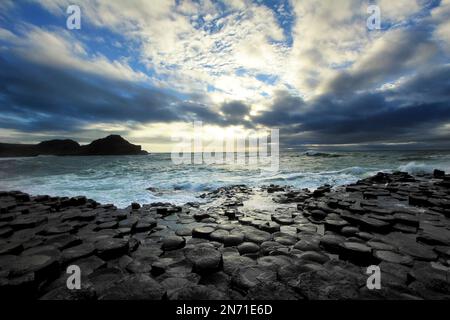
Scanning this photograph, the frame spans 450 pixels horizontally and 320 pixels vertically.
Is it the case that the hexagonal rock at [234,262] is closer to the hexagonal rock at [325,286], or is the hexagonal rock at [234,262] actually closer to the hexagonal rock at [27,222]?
the hexagonal rock at [325,286]

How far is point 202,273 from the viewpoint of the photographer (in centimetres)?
320

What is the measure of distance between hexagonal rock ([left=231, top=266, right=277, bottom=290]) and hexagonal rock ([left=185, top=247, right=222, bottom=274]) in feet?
1.20

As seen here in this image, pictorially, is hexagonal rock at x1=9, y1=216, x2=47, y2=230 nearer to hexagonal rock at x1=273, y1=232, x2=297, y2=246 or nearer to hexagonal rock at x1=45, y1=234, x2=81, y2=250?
hexagonal rock at x1=45, y1=234, x2=81, y2=250

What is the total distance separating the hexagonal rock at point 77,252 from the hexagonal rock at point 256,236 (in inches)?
123

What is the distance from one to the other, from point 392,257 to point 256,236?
244 cm

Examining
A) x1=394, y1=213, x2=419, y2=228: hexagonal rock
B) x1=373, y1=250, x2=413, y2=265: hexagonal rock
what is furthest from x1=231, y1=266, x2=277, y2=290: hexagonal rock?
x1=394, y1=213, x2=419, y2=228: hexagonal rock

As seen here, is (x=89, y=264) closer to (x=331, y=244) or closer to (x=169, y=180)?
(x=331, y=244)

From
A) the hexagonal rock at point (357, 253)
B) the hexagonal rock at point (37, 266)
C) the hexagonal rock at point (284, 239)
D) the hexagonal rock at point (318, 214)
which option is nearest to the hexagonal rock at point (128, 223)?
the hexagonal rock at point (37, 266)

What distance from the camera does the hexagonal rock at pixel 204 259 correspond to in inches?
127

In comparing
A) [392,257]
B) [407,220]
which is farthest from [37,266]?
[407,220]

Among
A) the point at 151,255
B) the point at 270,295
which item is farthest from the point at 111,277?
the point at 270,295

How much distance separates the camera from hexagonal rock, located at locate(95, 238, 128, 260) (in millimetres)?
3808

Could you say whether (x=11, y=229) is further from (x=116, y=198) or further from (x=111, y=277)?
(x=116, y=198)
